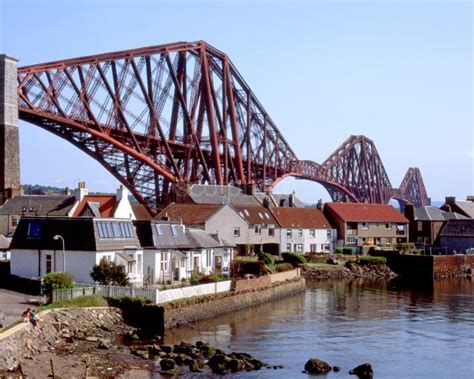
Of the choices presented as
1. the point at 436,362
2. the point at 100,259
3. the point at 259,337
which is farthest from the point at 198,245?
the point at 436,362

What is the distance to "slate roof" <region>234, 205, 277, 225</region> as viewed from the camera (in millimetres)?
87812

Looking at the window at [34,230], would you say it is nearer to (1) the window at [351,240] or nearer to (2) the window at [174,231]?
(2) the window at [174,231]

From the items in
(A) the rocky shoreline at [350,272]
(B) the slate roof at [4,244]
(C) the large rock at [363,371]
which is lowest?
(C) the large rock at [363,371]

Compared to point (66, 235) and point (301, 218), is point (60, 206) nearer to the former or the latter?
point (66, 235)

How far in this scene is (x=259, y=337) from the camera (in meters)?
45.0

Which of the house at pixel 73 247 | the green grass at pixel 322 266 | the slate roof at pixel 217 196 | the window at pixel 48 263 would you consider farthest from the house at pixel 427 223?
the window at pixel 48 263

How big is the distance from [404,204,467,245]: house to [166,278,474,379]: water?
49374 mm

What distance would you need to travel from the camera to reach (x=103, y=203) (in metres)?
66.7

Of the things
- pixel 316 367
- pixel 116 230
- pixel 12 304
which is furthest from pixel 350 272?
pixel 316 367

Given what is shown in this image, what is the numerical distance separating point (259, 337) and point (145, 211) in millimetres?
58383

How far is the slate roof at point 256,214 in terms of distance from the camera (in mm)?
87812

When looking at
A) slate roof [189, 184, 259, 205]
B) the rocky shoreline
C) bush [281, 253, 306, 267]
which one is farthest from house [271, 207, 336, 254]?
the rocky shoreline

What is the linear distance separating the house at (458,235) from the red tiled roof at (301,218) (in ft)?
55.2

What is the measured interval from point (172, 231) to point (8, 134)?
19.5m
